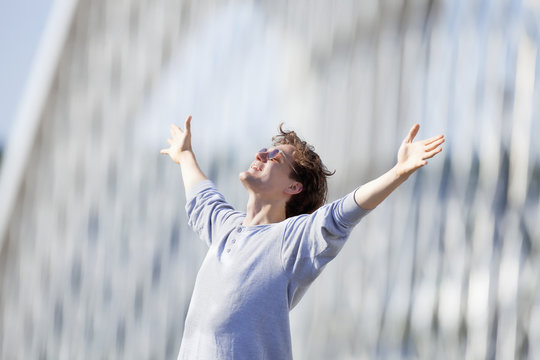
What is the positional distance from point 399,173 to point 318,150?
1641 millimetres

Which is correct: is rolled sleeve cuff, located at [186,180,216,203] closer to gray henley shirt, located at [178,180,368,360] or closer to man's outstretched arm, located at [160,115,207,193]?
man's outstretched arm, located at [160,115,207,193]

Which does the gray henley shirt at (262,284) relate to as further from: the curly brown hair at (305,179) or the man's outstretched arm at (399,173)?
the curly brown hair at (305,179)

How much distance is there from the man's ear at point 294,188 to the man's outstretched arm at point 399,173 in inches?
10.7

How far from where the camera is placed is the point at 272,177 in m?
1.67

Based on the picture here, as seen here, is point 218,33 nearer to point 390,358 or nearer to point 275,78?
point 275,78

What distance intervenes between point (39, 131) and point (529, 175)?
241 centimetres

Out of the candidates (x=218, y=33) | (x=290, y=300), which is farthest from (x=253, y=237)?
(x=218, y=33)

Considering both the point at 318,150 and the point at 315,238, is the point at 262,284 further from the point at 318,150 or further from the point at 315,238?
the point at 318,150

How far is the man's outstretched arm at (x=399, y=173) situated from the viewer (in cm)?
140

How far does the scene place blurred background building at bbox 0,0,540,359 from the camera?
100 inches

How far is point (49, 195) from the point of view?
156 inches

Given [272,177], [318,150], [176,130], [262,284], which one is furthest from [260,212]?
[318,150]

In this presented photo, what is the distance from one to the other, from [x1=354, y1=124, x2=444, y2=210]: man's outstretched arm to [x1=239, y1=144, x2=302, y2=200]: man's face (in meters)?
0.27

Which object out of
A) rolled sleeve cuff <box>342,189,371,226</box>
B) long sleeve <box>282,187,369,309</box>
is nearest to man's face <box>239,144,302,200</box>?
long sleeve <box>282,187,369,309</box>
